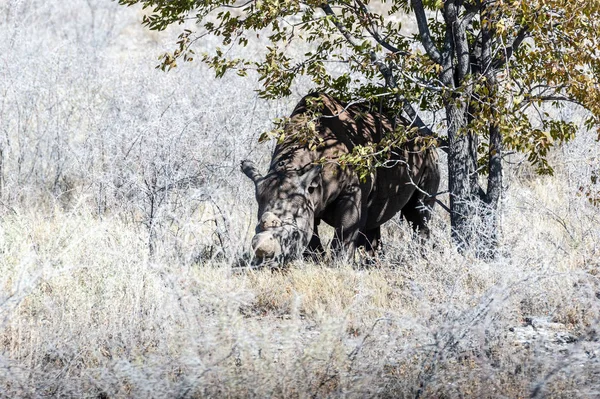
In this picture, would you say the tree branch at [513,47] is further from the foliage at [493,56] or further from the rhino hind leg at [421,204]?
the rhino hind leg at [421,204]

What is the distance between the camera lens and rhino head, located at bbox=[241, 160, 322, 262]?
7176 mm

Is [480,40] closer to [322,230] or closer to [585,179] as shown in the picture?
[585,179]

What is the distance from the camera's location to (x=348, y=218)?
841 cm

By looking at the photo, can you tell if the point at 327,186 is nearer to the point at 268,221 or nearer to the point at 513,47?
the point at 268,221

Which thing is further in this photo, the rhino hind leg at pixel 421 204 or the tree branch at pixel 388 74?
the rhino hind leg at pixel 421 204

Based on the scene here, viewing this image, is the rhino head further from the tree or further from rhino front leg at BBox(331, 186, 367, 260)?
the tree

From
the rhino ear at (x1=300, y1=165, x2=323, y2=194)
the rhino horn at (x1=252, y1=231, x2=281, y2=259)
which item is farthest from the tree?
the rhino horn at (x1=252, y1=231, x2=281, y2=259)

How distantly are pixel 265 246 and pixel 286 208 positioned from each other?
0.90 m

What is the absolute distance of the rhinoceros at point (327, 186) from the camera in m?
7.44

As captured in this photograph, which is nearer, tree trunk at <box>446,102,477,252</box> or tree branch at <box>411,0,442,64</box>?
tree trunk at <box>446,102,477,252</box>

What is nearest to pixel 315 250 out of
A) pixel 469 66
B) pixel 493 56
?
pixel 469 66

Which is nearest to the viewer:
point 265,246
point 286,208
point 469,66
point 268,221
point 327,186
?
point 265,246

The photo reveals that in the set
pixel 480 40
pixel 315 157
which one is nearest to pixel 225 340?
pixel 315 157

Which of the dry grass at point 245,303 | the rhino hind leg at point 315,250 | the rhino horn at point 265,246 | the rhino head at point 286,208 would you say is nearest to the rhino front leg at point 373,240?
the dry grass at point 245,303
